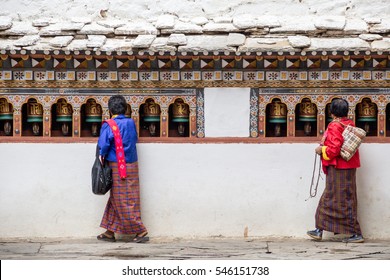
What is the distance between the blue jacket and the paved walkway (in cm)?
98

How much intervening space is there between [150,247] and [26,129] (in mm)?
2119

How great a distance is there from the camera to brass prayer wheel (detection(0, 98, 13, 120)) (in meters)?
9.56

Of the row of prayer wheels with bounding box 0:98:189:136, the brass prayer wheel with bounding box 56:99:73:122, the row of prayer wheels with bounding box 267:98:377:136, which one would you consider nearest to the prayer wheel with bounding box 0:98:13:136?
the row of prayer wheels with bounding box 0:98:189:136

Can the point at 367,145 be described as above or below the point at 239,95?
below

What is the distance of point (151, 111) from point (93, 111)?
2.23 ft

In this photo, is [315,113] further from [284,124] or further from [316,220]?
[316,220]

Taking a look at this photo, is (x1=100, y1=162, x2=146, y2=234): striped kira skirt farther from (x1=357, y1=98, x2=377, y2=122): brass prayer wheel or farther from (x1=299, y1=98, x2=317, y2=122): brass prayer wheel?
(x1=357, y1=98, x2=377, y2=122): brass prayer wheel

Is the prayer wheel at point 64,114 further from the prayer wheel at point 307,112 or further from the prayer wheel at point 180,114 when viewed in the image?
the prayer wheel at point 307,112

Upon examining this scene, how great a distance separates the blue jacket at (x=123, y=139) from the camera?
898 centimetres

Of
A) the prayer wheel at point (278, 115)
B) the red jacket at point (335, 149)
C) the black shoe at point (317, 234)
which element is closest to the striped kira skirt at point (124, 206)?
the prayer wheel at point (278, 115)

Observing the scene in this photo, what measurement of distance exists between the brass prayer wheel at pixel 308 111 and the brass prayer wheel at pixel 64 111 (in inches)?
105

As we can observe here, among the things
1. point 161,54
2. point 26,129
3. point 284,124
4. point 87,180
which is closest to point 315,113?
point 284,124

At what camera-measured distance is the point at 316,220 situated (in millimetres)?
9195

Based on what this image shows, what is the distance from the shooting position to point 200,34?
10.0m
